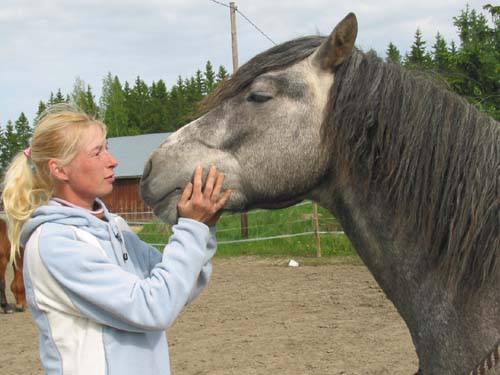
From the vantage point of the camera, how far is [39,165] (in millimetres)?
1881

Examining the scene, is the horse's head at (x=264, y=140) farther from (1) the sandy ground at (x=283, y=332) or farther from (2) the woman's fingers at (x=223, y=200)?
(1) the sandy ground at (x=283, y=332)

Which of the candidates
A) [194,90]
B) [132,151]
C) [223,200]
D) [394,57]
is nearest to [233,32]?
[394,57]

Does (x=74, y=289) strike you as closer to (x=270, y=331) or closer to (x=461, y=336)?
(x=461, y=336)

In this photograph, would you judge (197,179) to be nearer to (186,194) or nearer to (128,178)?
(186,194)

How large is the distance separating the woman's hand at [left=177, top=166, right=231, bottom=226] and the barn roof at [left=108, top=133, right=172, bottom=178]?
2631 cm

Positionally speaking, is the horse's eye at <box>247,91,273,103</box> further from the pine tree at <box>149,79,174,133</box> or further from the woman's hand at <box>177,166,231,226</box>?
the pine tree at <box>149,79,174,133</box>

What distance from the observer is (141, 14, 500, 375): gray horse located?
5.55 ft

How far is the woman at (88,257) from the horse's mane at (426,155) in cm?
52

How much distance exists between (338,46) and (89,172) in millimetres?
973

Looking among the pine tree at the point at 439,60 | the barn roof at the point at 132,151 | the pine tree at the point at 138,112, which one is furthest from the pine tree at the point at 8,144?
the pine tree at the point at 439,60

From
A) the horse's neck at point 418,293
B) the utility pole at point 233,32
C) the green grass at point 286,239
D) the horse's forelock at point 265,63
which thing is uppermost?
the utility pole at point 233,32

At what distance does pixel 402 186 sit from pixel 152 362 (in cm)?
103

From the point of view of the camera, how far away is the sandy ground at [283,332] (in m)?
5.02

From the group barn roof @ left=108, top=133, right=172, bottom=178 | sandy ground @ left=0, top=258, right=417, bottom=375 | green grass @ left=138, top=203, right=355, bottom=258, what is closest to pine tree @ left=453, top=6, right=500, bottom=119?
sandy ground @ left=0, top=258, right=417, bottom=375
